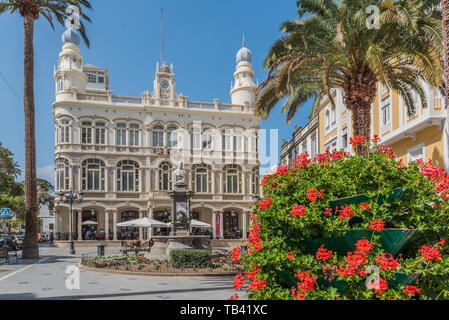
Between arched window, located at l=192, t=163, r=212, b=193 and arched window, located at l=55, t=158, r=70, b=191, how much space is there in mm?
12695

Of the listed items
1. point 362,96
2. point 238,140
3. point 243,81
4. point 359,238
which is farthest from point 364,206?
point 243,81

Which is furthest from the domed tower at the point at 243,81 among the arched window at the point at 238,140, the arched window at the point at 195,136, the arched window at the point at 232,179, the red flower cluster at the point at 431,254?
the red flower cluster at the point at 431,254

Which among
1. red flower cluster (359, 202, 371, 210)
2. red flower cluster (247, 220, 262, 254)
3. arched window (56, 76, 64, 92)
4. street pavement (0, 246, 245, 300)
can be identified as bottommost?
street pavement (0, 246, 245, 300)

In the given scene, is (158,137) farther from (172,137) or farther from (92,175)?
(92,175)

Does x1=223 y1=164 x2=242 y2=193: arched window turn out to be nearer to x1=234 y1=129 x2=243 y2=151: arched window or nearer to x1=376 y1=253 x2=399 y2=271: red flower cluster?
x1=234 y1=129 x2=243 y2=151: arched window

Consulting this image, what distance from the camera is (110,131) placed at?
146ft

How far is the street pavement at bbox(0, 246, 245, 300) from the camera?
10469 millimetres

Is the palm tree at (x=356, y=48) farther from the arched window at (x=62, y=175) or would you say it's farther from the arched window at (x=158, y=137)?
the arched window at (x=62, y=175)

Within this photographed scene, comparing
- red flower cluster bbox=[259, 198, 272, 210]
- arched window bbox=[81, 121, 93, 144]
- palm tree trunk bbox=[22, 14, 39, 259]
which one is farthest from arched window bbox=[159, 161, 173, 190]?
red flower cluster bbox=[259, 198, 272, 210]

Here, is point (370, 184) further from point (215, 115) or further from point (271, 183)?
point (215, 115)

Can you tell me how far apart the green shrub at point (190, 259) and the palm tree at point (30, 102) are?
1014 centimetres

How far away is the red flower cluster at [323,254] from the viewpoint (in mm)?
4301

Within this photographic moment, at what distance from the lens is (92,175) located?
43.7 m

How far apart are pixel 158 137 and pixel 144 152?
216cm
